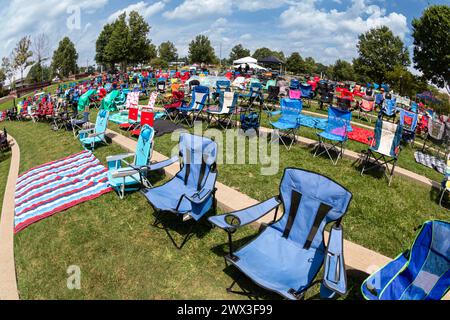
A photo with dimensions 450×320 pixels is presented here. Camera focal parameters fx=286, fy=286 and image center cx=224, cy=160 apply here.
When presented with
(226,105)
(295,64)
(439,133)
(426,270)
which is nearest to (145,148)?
(226,105)

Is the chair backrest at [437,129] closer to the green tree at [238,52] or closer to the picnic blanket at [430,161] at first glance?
the picnic blanket at [430,161]

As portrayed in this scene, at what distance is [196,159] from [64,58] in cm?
6079

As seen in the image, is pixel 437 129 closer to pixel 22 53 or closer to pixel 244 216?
pixel 244 216

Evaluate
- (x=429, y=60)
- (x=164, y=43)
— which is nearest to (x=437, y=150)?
(x=429, y=60)

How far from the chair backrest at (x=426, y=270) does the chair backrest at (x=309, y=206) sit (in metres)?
0.75

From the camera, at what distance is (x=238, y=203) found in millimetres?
4918

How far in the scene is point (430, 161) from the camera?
809cm

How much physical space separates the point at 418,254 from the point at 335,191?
97 centimetres

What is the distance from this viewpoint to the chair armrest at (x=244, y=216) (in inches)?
125

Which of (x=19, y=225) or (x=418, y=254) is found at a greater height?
(x=418, y=254)

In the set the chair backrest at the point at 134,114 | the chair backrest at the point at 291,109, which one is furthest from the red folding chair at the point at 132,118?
the chair backrest at the point at 291,109

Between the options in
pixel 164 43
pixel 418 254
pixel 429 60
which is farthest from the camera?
pixel 164 43

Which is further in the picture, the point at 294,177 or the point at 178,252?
the point at 178,252
